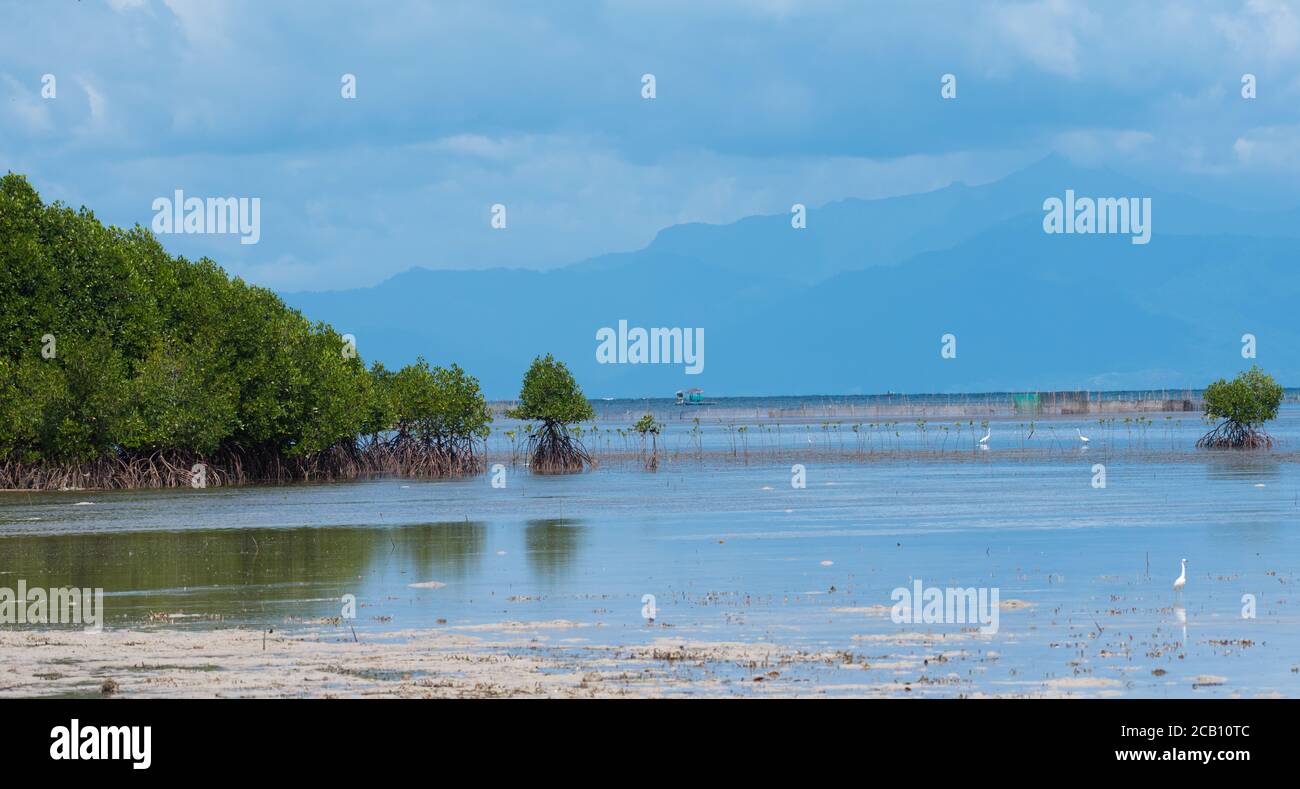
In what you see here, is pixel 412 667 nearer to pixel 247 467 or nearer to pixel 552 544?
pixel 552 544

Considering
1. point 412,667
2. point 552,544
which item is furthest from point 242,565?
point 412,667

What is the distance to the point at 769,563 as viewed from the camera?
26109 mm

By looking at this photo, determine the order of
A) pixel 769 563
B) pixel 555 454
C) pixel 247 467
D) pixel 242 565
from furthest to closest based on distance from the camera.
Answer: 1. pixel 555 454
2. pixel 247 467
3. pixel 242 565
4. pixel 769 563

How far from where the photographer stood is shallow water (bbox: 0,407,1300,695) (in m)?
17.1

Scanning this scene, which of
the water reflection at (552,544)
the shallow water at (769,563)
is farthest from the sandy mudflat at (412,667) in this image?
the water reflection at (552,544)

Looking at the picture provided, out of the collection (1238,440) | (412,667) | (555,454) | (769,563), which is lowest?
(412,667)

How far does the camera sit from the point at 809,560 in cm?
2647

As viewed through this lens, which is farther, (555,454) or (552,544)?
(555,454)

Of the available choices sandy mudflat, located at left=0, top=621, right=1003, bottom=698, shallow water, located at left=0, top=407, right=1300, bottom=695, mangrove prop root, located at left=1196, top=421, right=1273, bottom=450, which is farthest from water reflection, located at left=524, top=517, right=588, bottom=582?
mangrove prop root, located at left=1196, top=421, right=1273, bottom=450

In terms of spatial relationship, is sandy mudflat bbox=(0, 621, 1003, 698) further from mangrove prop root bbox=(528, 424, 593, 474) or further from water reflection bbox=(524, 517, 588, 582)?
mangrove prop root bbox=(528, 424, 593, 474)

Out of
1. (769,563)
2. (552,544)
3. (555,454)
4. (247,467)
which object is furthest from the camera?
(555,454)
